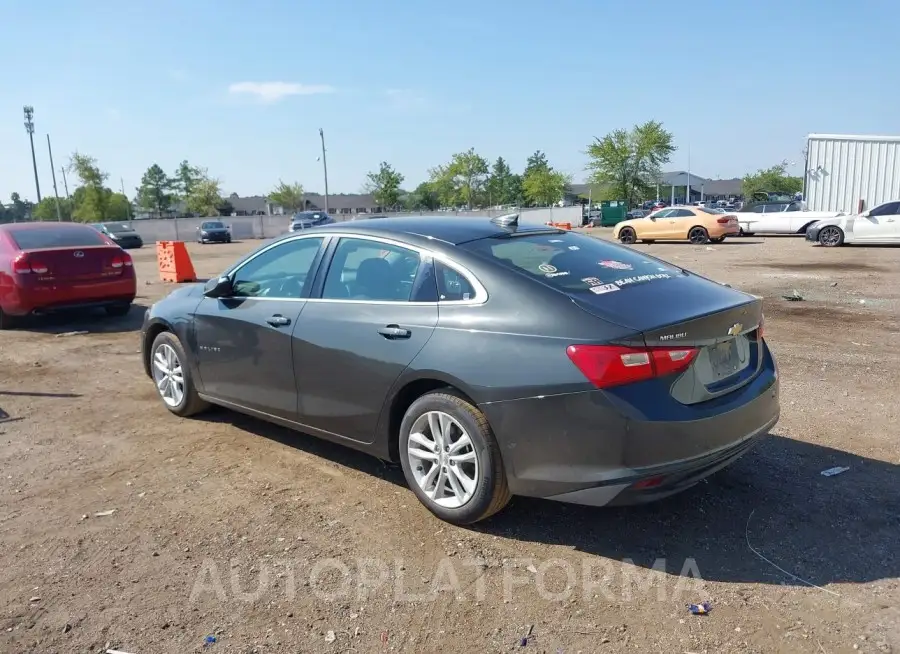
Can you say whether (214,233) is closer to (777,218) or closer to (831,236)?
(777,218)

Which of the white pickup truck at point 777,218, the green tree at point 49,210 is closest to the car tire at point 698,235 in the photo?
A: the white pickup truck at point 777,218

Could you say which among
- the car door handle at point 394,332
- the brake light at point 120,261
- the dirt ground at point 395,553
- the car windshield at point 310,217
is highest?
the car windshield at point 310,217

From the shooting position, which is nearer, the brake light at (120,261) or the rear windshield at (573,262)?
the rear windshield at (573,262)

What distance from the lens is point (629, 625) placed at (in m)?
2.90

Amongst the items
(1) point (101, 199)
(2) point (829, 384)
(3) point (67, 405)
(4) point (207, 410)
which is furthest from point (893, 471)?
(1) point (101, 199)

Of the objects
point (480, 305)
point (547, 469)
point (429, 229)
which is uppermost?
point (429, 229)

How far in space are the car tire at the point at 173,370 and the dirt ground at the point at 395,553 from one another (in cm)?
15

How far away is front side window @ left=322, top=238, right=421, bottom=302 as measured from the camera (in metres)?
4.03

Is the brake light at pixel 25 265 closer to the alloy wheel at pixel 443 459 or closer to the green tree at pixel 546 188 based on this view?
the alloy wheel at pixel 443 459

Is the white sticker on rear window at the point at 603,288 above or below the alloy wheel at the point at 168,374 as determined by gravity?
above

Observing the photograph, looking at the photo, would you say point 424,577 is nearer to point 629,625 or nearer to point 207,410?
point 629,625

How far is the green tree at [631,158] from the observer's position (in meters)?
69.4

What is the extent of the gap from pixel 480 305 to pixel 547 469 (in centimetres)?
88

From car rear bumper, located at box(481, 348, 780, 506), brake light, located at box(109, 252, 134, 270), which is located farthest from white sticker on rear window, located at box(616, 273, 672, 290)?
brake light, located at box(109, 252, 134, 270)
